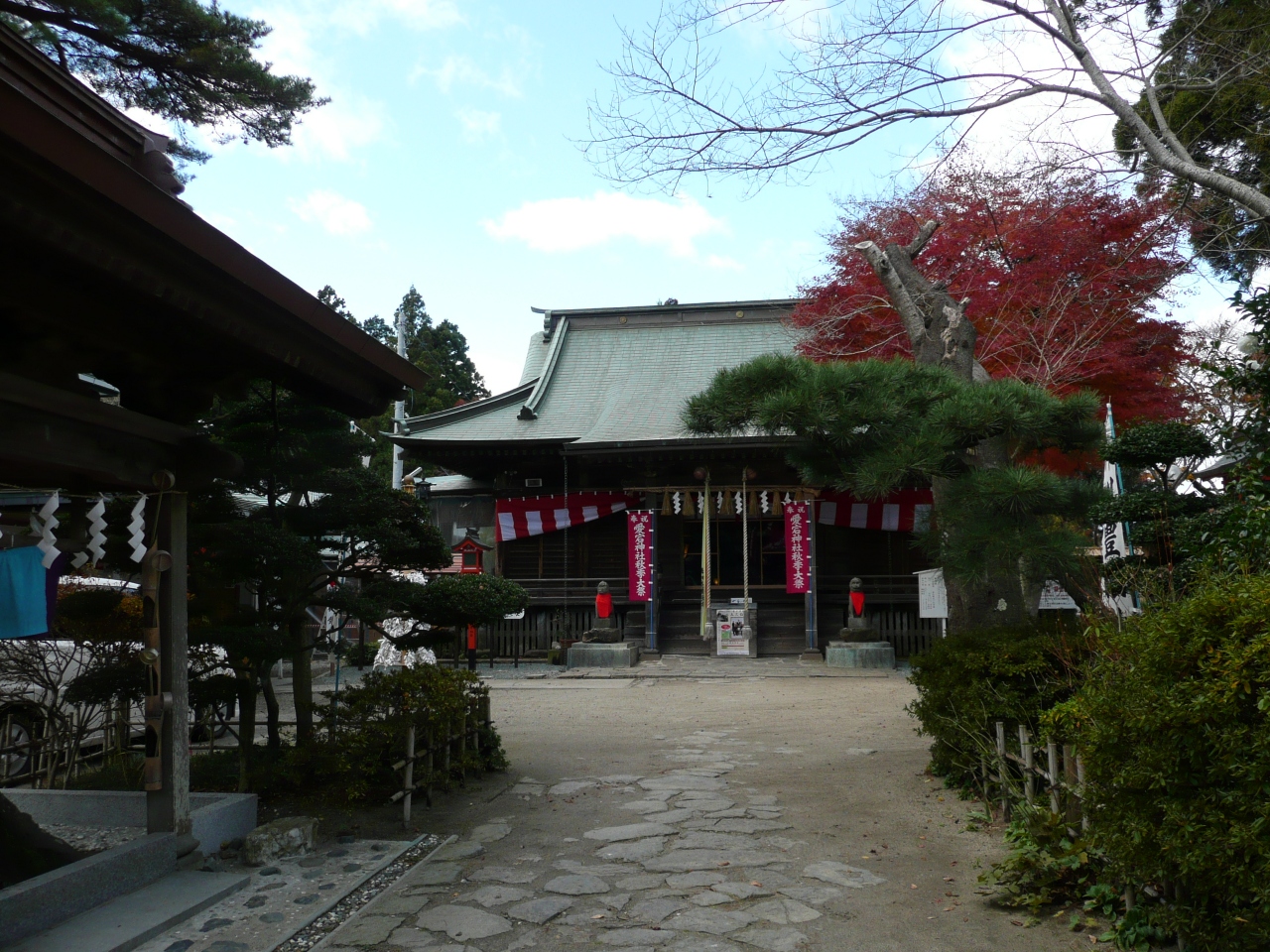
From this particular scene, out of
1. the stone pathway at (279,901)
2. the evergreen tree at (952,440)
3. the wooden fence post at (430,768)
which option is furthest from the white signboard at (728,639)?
the stone pathway at (279,901)

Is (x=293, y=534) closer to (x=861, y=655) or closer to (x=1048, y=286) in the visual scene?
(x=1048, y=286)

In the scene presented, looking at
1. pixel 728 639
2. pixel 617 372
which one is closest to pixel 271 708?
pixel 728 639

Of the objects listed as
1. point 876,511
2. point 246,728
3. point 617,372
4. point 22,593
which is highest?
point 617,372

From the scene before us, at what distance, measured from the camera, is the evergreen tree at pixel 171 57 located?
645cm

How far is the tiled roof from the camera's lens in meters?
19.5

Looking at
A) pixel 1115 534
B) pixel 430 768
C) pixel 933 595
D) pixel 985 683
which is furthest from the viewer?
pixel 933 595

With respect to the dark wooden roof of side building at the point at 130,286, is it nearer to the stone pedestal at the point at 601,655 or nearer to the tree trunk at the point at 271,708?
the tree trunk at the point at 271,708

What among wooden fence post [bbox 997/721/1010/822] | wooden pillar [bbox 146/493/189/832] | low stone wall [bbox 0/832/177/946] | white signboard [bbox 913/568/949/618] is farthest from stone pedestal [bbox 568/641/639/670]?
low stone wall [bbox 0/832/177/946]

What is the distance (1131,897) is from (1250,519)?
1.96 metres

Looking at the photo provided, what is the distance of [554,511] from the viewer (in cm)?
1925

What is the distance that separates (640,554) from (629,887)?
1329 cm

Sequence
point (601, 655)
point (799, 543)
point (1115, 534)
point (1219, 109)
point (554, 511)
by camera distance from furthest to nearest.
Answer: point (554, 511) → point (799, 543) → point (601, 655) → point (1219, 109) → point (1115, 534)

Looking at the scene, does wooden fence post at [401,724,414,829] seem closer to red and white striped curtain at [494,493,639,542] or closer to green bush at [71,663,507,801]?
green bush at [71,663,507,801]

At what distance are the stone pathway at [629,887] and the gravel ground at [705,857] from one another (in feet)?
A: 0.04
